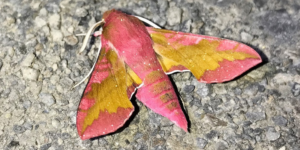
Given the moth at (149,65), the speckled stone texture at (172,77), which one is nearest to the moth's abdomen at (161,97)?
the moth at (149,65)

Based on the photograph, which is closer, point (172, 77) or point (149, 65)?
point (149, 65)

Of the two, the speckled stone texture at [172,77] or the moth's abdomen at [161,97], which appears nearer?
the moth's abdomen at [161,97]

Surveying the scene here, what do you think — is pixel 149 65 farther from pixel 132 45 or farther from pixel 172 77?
pixel 172 77

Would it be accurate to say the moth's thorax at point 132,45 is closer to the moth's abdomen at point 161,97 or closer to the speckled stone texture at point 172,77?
the moth's abdomen at point 161,97

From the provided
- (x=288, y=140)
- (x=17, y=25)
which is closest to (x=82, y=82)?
(x=17, y=25)

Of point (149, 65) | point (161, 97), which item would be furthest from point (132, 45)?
point (161, 97)

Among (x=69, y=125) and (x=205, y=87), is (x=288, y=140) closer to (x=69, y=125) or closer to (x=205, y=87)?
(x=205, y=87)
